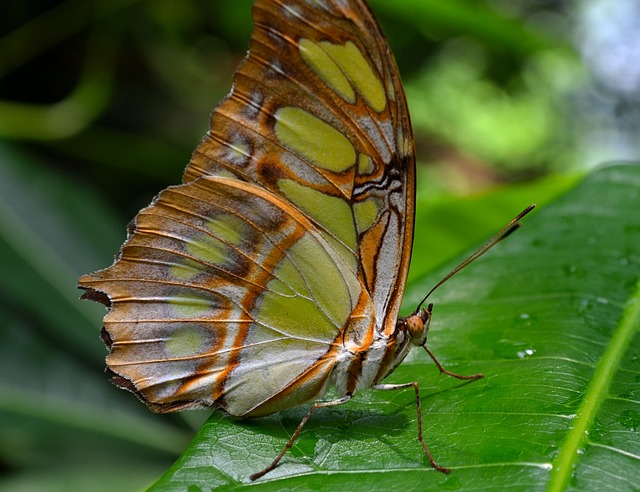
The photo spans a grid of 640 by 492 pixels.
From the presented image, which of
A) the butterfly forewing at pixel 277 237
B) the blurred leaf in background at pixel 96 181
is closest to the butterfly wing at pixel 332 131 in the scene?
the butterfly forewing at pixel 277 237

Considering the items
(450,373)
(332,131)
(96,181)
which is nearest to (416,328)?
(450,373)

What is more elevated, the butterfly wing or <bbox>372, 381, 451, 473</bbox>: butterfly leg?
the butterfly wing

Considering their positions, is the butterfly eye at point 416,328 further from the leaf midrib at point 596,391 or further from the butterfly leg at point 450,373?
the leaf midrib at point 596,391

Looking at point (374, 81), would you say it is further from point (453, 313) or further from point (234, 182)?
point (453, 313)

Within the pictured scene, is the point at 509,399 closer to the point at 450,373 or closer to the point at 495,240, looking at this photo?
the point at 450,373

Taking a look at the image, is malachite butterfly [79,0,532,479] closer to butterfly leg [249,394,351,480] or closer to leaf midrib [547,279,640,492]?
butterfly leg [249,394,351,480]

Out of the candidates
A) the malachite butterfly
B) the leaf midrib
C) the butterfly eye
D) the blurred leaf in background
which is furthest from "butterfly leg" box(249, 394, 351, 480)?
the blurred leaf in background
